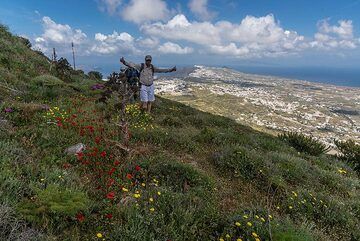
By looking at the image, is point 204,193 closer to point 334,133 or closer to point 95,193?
point 95,193

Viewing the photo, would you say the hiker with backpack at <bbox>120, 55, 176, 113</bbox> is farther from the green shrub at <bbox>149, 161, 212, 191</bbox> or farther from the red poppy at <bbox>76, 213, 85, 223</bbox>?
the red poppy at <bbox>76, 213, 85, 223</bbox>

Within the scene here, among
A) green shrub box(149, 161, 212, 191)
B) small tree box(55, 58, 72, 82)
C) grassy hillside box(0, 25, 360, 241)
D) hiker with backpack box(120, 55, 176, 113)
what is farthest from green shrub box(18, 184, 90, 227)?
small tree box(55, 58, 72, 82)

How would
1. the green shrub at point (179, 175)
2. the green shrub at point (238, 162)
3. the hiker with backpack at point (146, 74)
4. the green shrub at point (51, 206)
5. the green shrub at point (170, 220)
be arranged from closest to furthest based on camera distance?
the green shrub at point (51, 206) → the green shrub at point (170, 220) → the green shrub at point (179, 175) → the green shrub at point (238, 162) → the hiker with backpack at point (146, 74)

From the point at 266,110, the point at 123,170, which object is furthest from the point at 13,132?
the point at 266,110

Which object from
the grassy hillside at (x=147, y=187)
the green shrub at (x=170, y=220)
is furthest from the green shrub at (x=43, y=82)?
the green shrub at (x=170, y=220)

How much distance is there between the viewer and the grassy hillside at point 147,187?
3996 mm

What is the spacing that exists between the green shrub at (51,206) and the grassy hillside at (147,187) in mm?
Answer: 14

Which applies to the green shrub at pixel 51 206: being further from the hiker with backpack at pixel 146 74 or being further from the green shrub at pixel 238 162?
the hiker with backpack at pixel 146 74

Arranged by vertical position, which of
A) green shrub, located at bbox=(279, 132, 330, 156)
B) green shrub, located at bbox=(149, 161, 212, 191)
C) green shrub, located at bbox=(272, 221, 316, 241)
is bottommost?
green shrub, located at bbox=(279, 132, 330, 156)

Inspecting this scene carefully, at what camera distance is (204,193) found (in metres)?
5.68

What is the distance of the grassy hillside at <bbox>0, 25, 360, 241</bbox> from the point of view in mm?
3996

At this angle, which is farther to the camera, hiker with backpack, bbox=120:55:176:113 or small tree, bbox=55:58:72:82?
small tree, bbox=55:58:72:82

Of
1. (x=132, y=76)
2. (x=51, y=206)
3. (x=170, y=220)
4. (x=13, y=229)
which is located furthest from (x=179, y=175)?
(x=132, y=76)

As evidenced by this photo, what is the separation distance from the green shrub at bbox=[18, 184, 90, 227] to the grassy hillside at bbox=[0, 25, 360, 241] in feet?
0.05
